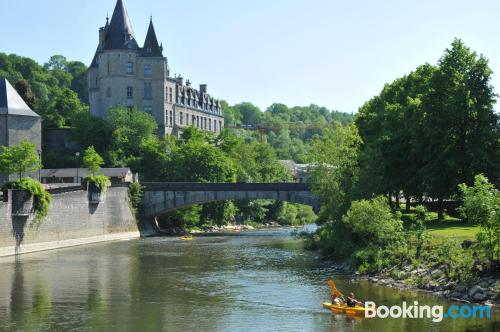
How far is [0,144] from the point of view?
83750mm

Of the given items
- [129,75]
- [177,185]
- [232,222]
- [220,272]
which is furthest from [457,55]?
[129,75]

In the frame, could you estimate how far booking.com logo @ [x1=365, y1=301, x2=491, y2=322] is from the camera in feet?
124

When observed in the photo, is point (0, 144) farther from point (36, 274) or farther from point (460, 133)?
point (460, 133)

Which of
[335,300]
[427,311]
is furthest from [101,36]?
[427,311]

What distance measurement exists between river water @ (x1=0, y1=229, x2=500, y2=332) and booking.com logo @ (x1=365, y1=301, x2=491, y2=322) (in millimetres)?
761

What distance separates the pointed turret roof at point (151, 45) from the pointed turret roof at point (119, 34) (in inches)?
92.1

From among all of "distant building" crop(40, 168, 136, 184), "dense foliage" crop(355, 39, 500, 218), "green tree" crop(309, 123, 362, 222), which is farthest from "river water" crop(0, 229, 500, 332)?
"distant building" crop(40, 168, 136, 184)

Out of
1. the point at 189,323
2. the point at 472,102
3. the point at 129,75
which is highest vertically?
the point at 129,75

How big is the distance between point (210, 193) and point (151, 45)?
39.0 m

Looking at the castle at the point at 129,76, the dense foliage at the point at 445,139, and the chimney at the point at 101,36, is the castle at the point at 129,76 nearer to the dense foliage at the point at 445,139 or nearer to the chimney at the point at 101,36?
the chimney at the point at 101,36

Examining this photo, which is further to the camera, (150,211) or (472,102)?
(150,211)

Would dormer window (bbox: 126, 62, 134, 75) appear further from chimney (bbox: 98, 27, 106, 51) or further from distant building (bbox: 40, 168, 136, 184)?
distant building (bbox: 40, 168, 136, 184)

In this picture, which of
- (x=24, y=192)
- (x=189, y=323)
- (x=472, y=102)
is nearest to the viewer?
(x=189, y=323)

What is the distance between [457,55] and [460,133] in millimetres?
5376
